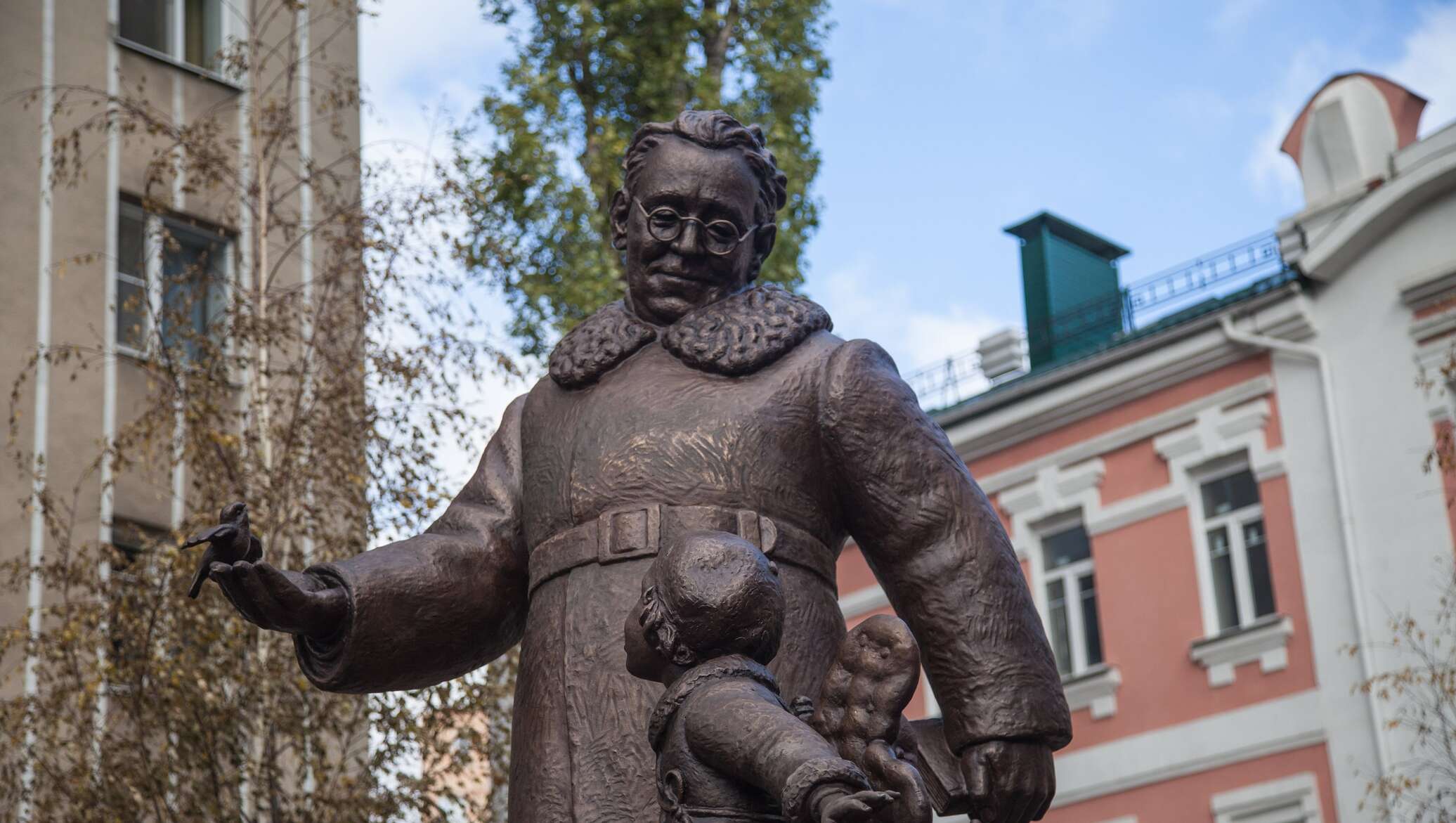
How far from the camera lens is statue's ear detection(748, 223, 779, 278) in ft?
14.8

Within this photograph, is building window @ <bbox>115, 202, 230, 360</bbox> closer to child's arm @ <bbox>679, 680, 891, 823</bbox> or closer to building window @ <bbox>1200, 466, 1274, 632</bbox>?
building window @ <bbox>1200, 466, 1274, 632</bbox>

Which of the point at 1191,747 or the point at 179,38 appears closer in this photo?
the point at 179,38

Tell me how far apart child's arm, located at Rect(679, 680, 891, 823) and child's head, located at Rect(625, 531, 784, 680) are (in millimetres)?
87

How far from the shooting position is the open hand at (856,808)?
10.00ft

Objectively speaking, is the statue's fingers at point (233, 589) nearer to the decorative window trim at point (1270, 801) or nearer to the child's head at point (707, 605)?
the child's head at point (707, 605)

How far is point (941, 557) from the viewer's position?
408cm

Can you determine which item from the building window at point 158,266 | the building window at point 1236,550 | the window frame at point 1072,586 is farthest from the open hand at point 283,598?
the window frame at point 1072,586

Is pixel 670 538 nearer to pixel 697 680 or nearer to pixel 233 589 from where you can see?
pixel 697 680

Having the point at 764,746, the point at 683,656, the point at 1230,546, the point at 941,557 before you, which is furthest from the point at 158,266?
the point at 764,746

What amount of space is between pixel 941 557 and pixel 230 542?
1.32m

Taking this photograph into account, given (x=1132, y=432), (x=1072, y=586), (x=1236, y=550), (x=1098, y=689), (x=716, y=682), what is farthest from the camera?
(x=1072, y=586)

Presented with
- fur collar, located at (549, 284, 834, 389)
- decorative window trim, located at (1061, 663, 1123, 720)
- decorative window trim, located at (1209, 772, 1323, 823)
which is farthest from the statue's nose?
decorative window trim, located at (1061, 663, 1123, 720)

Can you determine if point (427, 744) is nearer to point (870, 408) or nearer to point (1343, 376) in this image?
point (870, 408)

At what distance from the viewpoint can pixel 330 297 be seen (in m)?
12.2
